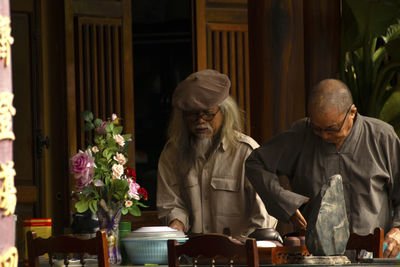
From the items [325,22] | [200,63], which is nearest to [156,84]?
[200,63]

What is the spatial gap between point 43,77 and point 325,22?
209cm

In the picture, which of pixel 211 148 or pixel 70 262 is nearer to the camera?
pixel 70 262

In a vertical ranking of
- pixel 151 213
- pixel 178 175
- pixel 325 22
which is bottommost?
pixel 151 213

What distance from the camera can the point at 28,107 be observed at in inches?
240

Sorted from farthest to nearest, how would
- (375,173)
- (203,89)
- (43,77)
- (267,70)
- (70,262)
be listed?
(43,77), (267,70), (203,89), (375,173), (70,262)

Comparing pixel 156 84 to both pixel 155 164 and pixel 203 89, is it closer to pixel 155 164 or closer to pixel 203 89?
pixel 155 164

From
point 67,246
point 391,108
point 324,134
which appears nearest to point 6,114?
point 67,246

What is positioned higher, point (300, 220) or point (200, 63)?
point (200, 63)

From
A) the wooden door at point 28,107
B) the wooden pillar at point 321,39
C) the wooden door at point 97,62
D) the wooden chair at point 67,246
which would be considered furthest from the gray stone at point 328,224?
the wooden door at point 28,107

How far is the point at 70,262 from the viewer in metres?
3.17

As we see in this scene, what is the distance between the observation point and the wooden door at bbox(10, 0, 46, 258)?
6047 millimetres

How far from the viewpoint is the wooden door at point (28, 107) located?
6.05m

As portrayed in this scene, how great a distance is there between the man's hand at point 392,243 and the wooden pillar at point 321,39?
1737 mm

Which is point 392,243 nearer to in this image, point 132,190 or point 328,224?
point 328,224
